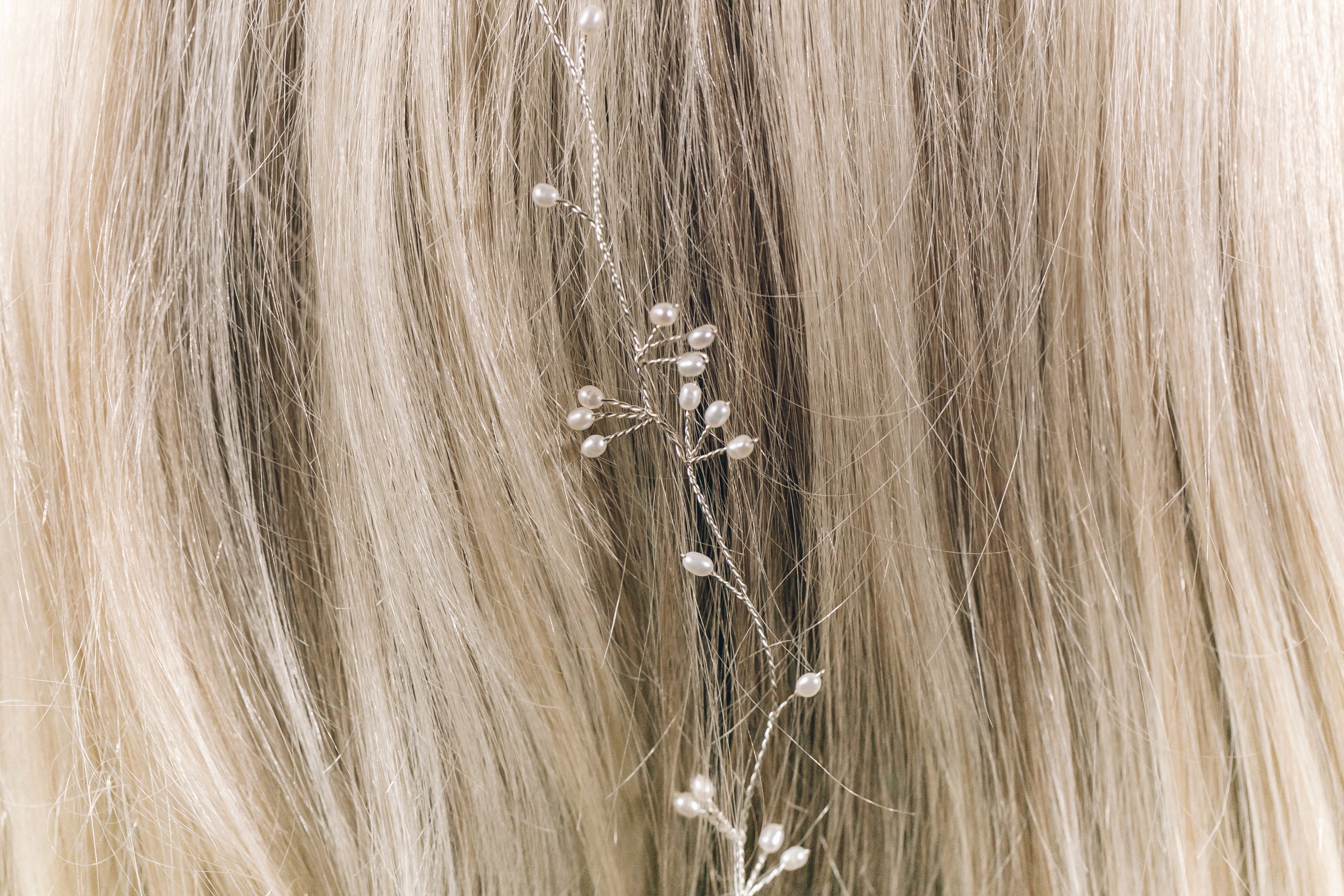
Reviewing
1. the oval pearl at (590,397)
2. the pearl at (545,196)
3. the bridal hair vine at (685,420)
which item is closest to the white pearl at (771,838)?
the bridal hair vine at (685,420)

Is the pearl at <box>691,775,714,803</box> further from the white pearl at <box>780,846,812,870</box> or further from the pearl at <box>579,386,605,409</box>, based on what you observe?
the pearl at <box>579,386,605,409</box>

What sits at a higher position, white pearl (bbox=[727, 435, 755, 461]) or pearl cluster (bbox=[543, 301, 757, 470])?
pearl cluster (bbox=[543, 301, 757, 470])

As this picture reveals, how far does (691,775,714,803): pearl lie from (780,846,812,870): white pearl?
5 cm

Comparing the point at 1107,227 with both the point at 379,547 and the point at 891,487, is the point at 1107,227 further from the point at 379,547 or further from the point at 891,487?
the point at 379,547

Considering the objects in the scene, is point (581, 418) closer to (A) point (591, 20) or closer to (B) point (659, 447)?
(B) point (659, 447)

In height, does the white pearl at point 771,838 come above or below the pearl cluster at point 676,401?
below

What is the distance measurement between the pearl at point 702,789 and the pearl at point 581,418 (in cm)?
21

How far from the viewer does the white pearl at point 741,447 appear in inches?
16.2

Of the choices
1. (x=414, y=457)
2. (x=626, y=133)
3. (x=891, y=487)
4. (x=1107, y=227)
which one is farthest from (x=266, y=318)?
(x=1107, y=227)

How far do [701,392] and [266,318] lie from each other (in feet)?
0.83

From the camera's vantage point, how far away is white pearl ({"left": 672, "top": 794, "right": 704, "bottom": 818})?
440 mm

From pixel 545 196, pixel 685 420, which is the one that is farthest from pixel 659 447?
pixel 545 196

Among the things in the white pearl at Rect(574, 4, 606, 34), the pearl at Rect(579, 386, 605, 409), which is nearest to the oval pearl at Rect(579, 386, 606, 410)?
the pearl at Rect(579, 386, 605, 409)

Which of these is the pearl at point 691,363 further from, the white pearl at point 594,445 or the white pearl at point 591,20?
the white pearl at point 591,20
